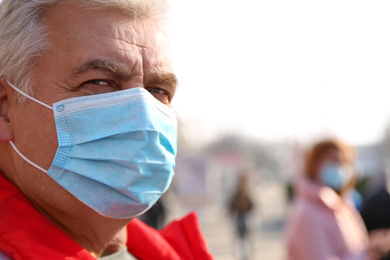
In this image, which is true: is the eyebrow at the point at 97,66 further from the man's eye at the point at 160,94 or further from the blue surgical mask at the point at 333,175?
the blue surgical mask at the point at 333,175

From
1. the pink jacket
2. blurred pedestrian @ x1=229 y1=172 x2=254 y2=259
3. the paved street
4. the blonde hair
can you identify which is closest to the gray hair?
the pink jacket

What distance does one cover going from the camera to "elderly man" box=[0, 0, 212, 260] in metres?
1.63

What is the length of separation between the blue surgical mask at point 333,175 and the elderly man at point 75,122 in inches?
118

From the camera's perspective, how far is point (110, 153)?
168 centimetres

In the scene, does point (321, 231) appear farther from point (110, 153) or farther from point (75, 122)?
point (75, 122)

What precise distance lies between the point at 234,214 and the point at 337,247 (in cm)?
670

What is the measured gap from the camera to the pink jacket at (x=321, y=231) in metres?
3.82

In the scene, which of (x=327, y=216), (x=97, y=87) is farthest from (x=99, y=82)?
(x=327, y=216)

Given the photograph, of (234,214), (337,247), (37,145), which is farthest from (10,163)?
(234,214)

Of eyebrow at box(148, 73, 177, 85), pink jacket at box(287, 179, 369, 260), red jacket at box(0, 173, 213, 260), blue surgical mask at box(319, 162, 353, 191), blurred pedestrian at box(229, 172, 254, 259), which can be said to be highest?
eyebrow at box(148, 73, 177, 85)

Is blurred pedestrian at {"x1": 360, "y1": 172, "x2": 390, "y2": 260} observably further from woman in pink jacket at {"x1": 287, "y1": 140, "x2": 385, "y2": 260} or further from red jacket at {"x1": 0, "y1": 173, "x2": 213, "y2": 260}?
red jacket at {"x1": 0, "y1": 173, "x2": 213, "y2": 260}

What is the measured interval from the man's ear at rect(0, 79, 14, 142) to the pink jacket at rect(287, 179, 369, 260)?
9.16 feet

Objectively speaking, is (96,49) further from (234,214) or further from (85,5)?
(234,214)

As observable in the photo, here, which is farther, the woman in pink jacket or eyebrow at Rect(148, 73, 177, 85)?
the woman in pink jacket
